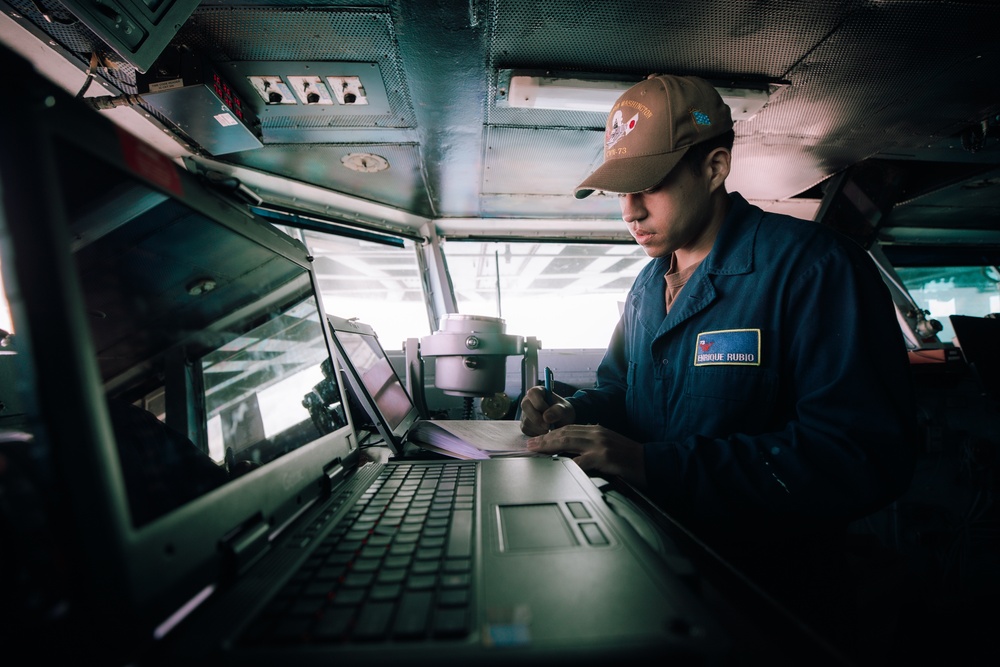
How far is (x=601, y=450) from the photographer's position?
0.87 metres

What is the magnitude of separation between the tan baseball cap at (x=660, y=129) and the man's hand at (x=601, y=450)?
0.64 meters

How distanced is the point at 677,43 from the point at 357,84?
163 cm

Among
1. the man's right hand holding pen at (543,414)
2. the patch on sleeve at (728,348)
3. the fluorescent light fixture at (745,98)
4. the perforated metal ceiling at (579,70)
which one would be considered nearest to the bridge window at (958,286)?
the perforated metal ceiling at (579,70)

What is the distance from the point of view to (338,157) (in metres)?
2.66

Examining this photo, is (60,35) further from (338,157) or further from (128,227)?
(128,227)

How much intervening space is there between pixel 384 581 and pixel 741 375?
909 millimetres

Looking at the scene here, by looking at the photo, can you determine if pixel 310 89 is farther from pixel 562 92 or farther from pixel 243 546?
pixel 243 546

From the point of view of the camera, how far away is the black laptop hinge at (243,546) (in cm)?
44

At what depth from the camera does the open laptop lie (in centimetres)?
30

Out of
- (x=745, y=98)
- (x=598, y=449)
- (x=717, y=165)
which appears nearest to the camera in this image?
(x=598, y=449)

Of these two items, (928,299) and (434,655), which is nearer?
(434,655)

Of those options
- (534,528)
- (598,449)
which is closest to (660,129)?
(598,449)

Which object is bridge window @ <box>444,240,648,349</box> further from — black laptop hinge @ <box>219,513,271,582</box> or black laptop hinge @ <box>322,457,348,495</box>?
black laptop hinge @ <box>219,513,271,582</box>

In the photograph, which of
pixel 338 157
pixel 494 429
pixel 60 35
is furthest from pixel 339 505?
pixel 338 157
